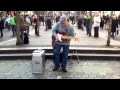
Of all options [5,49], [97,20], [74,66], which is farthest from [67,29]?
[97,20]

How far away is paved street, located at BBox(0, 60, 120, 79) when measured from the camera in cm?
621

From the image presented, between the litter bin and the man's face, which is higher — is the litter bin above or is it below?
below

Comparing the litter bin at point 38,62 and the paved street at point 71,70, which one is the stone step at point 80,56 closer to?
the paved street at point 71,70

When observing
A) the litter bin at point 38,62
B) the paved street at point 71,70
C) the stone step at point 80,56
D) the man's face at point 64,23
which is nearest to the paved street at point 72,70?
the paved street at point 71,70

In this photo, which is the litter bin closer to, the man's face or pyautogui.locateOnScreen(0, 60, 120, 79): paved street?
pyautogui.locateOnScreen(0, 60, 120, 79): paved street

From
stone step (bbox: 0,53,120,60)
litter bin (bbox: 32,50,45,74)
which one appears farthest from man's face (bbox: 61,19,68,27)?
stone step (bbox: 0,53,120,60)

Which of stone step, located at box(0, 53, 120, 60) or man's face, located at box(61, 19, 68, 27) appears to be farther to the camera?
stone step, located at box(0, 53, 120, 60)

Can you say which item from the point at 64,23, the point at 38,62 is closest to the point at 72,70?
the point at 38,62

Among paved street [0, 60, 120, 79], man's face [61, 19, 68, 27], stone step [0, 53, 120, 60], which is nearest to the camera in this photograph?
paved street [0, 60, 120, 79]

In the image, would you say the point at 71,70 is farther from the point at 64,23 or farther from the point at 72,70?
the point at 64,23

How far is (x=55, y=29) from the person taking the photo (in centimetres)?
656

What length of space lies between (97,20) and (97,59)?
5.38 metres

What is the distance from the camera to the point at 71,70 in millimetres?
6855
